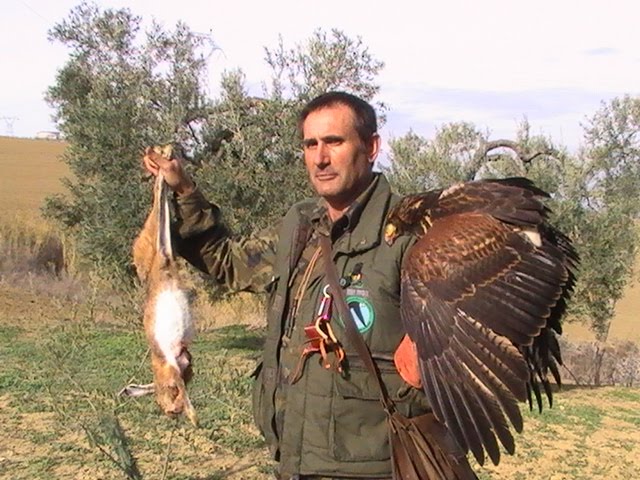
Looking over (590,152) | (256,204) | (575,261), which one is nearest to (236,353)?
(256,204)

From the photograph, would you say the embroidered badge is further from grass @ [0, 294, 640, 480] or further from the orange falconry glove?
grass @ [0, 294, 640, 480]

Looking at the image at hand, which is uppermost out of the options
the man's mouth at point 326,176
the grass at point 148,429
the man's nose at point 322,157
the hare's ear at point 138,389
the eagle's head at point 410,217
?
the man's nose at point 322,157

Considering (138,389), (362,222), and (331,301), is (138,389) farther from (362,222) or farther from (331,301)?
(362,222)

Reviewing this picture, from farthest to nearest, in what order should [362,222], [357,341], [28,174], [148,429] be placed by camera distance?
[28,174] → [148,429] → [362,222] → [357,341]

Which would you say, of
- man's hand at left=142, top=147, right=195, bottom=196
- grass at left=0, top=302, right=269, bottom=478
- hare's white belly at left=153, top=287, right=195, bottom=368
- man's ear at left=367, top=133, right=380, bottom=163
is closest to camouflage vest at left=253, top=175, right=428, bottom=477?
man's ear at left=367, top=133, right=380, bottom=163

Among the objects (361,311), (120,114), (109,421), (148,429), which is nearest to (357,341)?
(361,311)

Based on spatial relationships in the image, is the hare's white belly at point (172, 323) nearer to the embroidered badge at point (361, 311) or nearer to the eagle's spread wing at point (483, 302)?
the embroidered badge at point (361, 311)

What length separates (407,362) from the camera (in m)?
2.70

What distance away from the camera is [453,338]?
254cm

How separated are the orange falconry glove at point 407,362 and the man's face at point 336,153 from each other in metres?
0.64

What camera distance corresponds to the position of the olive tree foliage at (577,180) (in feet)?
42.9

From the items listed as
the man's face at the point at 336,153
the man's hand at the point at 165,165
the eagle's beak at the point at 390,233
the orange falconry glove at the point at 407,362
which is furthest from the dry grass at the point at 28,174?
the orange falconry glove at the point at 407,362

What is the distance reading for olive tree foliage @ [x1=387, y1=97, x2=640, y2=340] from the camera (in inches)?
514

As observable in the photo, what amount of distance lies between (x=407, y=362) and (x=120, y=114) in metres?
9.44
